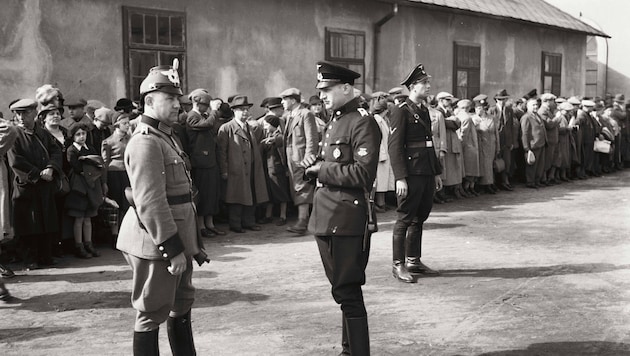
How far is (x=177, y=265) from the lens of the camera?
3.88 meters

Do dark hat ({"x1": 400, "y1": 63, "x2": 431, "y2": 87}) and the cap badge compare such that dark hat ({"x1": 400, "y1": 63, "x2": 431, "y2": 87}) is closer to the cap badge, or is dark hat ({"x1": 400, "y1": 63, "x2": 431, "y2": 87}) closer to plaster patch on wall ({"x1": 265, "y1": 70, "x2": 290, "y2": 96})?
the cap badge

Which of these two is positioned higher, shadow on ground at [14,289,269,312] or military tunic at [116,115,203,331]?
military tunic at [116,115,203,331]

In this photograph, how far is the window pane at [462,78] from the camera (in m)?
19.0

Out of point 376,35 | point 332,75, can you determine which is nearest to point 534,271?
point 332,75

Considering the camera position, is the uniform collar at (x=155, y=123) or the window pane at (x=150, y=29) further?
the window pane at (x=150, y=29)

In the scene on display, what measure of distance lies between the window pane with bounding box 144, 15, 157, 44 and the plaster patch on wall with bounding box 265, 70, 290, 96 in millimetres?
2532

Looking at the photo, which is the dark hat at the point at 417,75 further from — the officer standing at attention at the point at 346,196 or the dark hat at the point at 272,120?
the dark hat at the point at 272,120

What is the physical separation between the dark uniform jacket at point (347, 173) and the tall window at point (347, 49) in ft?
34.1

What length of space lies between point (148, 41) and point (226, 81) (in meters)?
1.67

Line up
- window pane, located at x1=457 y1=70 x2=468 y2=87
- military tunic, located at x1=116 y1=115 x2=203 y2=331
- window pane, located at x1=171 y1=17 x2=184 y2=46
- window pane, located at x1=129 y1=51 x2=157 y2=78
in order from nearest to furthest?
military tunic, located at x1=116 y1=115 x2=203 y2=331 < window pane, located at x1=129 y1=51 x2=157 y2=78 < window pane, located at x1=171 y1=17 x2=184 y2=46 < window pane, located at x1=457 y1=70 x2=468 y2=87

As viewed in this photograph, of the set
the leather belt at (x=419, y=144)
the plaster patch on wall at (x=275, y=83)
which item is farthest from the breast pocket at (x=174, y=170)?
the plaster patch on wall at (x=275, y=83)

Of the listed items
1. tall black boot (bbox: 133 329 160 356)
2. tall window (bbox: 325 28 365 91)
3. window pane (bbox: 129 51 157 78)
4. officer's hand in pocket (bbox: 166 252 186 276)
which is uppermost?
tall window (bbox: 325 28 365 91)

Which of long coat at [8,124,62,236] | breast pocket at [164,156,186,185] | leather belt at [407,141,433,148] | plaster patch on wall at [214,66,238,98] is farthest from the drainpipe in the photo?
breast pocket at [164,156,186,185]

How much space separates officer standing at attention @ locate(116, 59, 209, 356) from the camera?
12.6 ft
